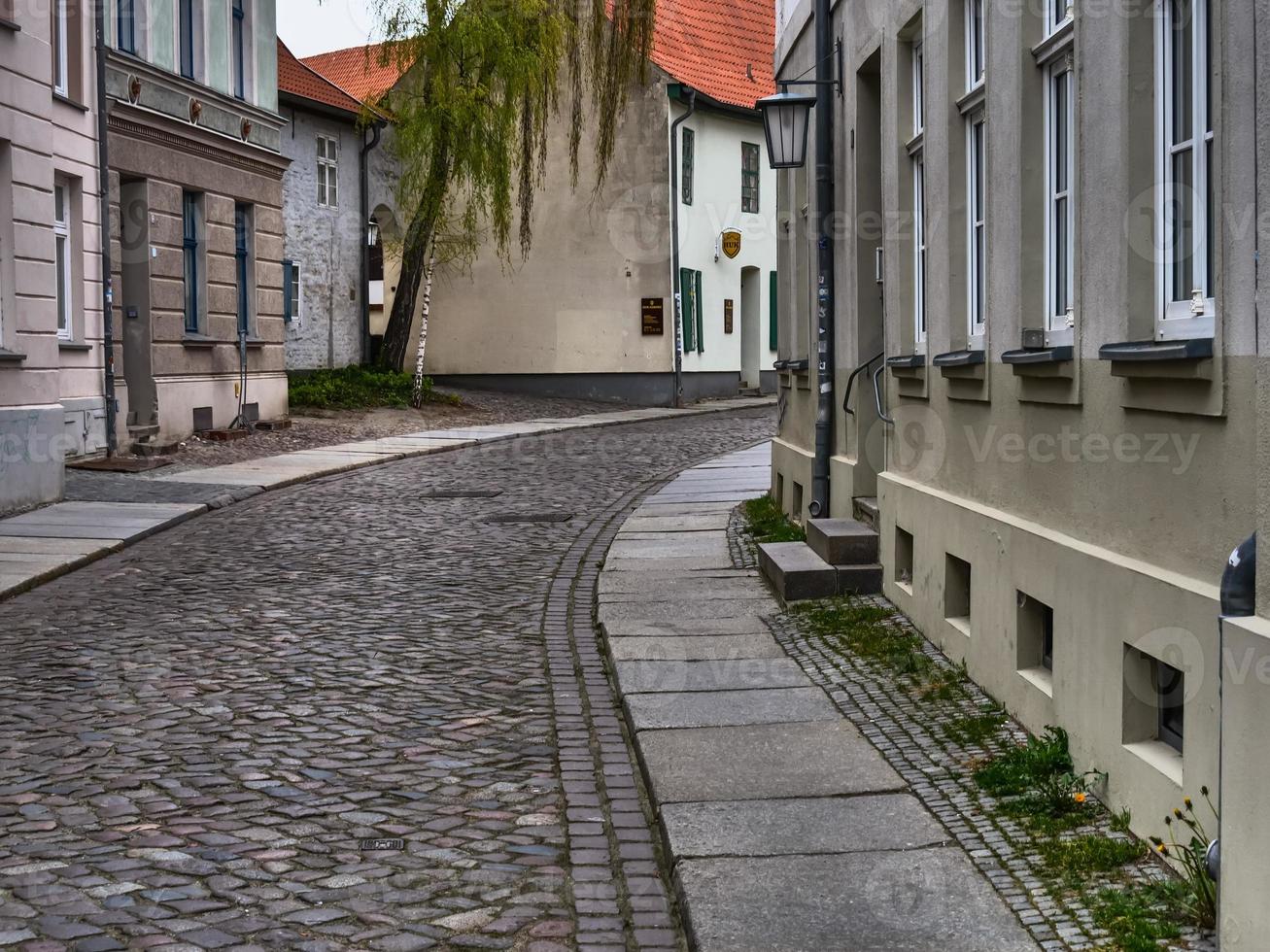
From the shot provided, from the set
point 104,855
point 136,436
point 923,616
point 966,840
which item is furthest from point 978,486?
point 136,436

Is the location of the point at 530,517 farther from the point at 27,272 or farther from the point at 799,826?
the point at 799,826

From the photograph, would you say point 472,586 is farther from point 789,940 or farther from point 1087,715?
point 789,940

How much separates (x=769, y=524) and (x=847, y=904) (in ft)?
30.7

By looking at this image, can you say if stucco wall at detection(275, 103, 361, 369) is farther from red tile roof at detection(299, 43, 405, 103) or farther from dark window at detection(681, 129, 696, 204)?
dark window at detection(681, 129, 696, 204)

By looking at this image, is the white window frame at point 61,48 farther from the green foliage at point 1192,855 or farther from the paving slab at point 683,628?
the green foliage at point 1192,855

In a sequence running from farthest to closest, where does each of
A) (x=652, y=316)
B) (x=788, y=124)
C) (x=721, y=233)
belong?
(x=721, y=233) → (x=652, y=316) → (x=788, y=124)

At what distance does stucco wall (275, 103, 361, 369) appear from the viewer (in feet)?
106

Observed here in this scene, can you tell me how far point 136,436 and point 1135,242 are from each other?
17659 mm

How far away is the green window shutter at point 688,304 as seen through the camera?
3703cm

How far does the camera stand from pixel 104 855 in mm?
5121

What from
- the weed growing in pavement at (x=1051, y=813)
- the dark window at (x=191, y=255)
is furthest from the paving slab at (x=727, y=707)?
the dark window at (x=191, y=255)

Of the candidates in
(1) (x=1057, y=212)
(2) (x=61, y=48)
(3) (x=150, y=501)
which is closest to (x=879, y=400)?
→ (1) (x=1057, y=212)

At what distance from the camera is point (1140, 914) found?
4281mm

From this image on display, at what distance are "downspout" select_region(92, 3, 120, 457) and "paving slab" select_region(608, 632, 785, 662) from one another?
41.6 feet
